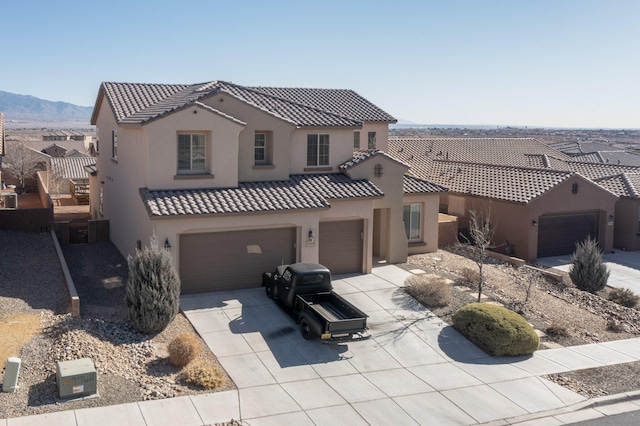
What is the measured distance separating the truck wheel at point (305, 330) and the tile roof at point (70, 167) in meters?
36.1

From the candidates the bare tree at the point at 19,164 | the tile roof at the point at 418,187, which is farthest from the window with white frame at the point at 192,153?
the bare tree at the point at 19,164

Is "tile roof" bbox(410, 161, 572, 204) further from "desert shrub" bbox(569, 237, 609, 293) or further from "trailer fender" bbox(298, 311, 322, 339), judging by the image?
"trailer fender" bbox(298, 311, 322, 339)

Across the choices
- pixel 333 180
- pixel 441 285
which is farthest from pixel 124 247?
pixel 441 285

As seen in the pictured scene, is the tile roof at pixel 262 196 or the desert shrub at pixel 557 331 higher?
the tile roof at pixel 262 196

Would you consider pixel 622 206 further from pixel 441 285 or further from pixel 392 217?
pixel 441 285

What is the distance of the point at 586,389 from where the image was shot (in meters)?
16.1

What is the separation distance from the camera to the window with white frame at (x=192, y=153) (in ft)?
74.1

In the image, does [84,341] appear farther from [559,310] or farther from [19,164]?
[19,164]

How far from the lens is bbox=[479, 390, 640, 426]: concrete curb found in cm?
1427

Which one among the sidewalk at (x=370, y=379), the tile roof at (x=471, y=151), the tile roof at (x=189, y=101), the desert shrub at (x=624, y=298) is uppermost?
the tile roof at (x=189, y=101)

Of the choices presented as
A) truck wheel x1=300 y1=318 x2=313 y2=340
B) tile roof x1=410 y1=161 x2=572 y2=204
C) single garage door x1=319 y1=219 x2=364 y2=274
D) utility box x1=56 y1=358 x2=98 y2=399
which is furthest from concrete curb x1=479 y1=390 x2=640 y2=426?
tile roof x1=410 y1=161 x2=572 y2=204

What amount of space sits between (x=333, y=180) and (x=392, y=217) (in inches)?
124

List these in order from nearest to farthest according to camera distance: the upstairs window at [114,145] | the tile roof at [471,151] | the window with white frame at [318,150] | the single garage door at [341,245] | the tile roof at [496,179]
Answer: the single garage door at [341,245]
the window with white frame at [318,150]
the upstairs window at [114,145]
the tile roof at [496,179]
the tile roof at [471,151]

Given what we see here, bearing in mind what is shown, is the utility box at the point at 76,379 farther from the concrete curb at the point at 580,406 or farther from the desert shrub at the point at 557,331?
the desert shrub at the point at 557,331
